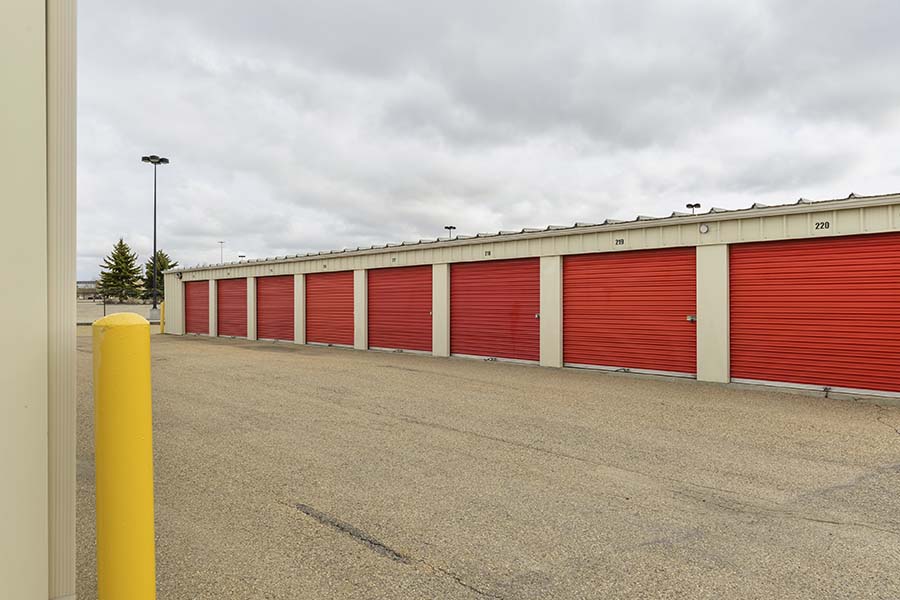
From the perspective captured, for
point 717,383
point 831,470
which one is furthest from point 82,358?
point 831,470

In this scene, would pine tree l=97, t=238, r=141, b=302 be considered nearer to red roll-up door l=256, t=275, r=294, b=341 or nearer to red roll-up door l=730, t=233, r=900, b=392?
red roll-up door l=256, t=275, r=294, b=341

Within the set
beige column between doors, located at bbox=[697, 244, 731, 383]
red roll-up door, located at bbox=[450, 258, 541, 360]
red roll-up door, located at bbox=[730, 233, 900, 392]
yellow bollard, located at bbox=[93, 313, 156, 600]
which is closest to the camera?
yellow bollard, located at bbox=[93, 313, 156, 600]

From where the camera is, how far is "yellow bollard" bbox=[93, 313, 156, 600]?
2.11 m

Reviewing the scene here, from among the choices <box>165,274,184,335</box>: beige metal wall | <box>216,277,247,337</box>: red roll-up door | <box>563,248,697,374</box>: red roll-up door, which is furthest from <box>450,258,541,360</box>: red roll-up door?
<box>165,274,184,335</box>: beige metal wall

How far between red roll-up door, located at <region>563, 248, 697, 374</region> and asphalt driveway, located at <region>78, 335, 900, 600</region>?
339cm

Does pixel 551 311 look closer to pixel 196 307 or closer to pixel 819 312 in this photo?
pixel 819 312

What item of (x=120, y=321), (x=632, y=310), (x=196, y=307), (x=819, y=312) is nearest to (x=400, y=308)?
(x=632, y=310)

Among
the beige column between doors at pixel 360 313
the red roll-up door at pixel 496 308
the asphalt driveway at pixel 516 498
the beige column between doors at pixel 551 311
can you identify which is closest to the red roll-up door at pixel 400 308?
the beige column between doors at pixel 360 313

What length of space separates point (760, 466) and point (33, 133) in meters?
6.73

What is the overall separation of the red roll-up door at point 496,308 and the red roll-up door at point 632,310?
1.12m

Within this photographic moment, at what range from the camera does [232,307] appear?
28.6 metres

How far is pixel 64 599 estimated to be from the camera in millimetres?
2178

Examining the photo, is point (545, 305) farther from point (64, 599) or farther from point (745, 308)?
point (64, 599)

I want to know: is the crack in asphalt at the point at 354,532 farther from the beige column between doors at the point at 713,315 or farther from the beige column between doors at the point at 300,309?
the beige column between doors at the point at 300,309
